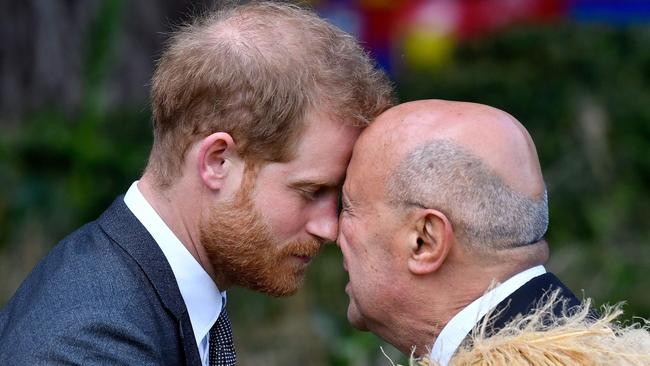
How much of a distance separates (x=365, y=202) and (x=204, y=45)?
610 millimetres

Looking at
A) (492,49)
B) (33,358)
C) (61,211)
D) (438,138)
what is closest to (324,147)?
(438,138)

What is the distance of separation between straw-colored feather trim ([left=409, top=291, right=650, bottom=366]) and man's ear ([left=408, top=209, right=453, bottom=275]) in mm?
210

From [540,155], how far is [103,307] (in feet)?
14.2

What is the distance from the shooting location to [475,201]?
271 centimetres

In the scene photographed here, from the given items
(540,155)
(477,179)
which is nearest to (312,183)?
(477,179)

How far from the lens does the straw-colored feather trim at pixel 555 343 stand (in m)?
2.49

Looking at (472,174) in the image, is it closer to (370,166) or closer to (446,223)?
(446,223)

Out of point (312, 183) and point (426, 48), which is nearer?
point (312, 183)

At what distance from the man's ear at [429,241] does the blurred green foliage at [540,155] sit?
230cm

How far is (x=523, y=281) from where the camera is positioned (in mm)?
2713

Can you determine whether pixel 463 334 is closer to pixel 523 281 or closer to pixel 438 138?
pixel 523 281

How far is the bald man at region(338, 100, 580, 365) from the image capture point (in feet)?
8.92

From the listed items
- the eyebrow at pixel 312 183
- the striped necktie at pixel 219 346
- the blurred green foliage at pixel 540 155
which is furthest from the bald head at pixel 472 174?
the blurred green foliage at pixel 540 155

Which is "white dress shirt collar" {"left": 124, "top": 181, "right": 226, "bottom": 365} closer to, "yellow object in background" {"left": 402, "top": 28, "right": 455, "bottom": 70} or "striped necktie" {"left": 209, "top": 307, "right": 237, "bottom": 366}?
"striped necktie" {"left": 209, "top": 307, "right": 237, "bottom": 366}
